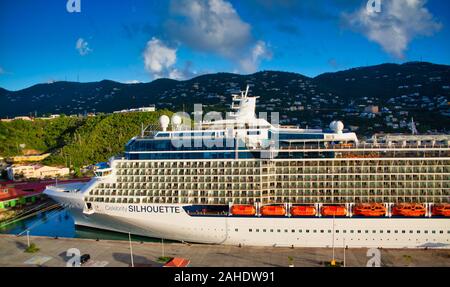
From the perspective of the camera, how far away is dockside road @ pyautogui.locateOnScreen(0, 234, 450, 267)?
20.6m

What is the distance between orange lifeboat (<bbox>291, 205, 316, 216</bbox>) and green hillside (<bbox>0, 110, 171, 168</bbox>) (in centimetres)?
4659

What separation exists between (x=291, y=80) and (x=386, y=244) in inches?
4886

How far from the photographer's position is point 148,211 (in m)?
23.7

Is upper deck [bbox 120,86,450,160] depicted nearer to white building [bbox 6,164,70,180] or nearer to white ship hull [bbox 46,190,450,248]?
white ship hull [bbox 46,190,450,248]

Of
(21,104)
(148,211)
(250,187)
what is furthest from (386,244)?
(21,104)

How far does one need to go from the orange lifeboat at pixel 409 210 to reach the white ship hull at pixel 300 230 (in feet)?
1.18

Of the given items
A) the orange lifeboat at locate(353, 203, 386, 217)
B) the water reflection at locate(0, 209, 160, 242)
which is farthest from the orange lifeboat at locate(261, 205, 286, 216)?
the water reflection at locate(0, 209, 160, 242)

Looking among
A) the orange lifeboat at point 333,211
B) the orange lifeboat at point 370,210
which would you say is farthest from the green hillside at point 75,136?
the orange lifeboat at point 370,210

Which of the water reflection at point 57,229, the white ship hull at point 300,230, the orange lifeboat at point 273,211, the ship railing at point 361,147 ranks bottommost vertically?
the water reflection at point 57,229

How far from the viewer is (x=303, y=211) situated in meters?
22.3

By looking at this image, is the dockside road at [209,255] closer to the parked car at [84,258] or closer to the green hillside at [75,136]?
the parked car at [84,258]

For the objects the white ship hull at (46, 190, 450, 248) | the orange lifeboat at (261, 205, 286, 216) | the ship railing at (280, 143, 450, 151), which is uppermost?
the ship railing at (280, 143, 450, 151)

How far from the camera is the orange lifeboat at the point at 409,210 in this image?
21812 millimetres
